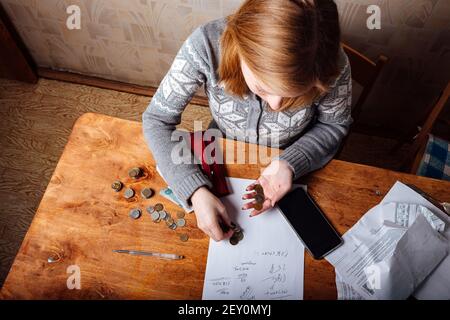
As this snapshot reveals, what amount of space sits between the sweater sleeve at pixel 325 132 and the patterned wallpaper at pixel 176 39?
571 mm

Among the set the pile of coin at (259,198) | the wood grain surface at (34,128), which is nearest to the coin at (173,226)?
the pile of coin at (259,198)

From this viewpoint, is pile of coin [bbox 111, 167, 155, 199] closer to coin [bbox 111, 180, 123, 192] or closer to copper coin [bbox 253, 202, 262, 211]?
coin [bbox 111, 180, 123, 192]

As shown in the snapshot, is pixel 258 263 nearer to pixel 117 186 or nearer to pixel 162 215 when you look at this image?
pixel 162 215

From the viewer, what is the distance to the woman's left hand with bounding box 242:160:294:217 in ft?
2.91

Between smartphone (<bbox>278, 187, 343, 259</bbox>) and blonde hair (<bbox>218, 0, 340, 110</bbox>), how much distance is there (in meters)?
0.33

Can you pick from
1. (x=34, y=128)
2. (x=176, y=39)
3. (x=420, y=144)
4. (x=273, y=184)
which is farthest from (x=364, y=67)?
(x=34, y=128)

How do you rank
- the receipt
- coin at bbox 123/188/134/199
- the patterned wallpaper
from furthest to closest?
the patterned wallpaper
coin at bbox 123/188/134/199
the receipt

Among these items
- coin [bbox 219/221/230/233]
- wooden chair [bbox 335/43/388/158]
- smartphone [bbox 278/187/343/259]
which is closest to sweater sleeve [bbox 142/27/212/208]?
coin [bbox 219/221/230/233]

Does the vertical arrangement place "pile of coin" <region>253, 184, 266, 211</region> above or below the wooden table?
above

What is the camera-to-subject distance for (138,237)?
2.79 ft

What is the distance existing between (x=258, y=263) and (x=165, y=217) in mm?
268

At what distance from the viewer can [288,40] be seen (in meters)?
0.61

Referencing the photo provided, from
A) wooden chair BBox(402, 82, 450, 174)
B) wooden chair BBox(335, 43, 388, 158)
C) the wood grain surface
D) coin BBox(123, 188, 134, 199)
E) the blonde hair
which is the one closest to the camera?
the blonde hair

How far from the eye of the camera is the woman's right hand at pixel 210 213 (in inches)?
32.6
